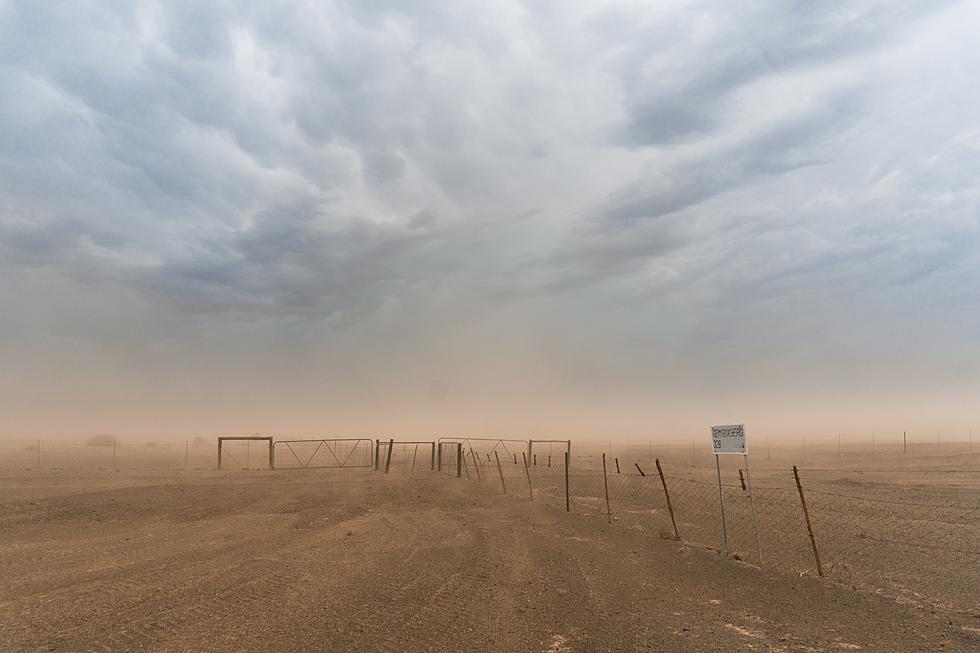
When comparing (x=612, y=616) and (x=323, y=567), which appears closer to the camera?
(x=612, y=616)

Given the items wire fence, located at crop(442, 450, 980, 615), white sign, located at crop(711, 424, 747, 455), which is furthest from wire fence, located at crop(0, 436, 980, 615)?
white sign, located at crop(711, 424, 747, 455)

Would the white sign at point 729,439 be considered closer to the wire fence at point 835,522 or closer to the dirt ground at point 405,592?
the wire fence at point 835,522

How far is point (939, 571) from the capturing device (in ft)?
46.4

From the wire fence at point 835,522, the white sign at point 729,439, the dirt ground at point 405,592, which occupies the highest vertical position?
the white sign at point 729,439

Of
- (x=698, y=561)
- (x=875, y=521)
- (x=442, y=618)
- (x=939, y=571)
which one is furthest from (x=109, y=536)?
(x=875, y=521)

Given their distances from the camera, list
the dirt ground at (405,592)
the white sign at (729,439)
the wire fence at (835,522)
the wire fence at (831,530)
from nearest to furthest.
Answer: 1. the dirt ground at (405,592)
2. the wire fence at (831,530)
3. the wire fence at (835,522)
4. the white sign at (729,439)

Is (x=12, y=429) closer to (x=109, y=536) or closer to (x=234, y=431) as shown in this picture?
(x=234, y=431)

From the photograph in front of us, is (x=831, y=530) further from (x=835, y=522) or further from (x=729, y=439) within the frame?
(x=729, y=439)

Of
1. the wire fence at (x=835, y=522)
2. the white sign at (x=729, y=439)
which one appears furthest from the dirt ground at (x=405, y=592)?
the white sign at (x=729, y=439)

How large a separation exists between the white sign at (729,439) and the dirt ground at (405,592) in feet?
9.76

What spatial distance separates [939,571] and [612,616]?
9.64 metres

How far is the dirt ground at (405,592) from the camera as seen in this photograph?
9273mm

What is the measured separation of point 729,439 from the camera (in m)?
15.6

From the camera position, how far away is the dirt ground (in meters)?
9.27
